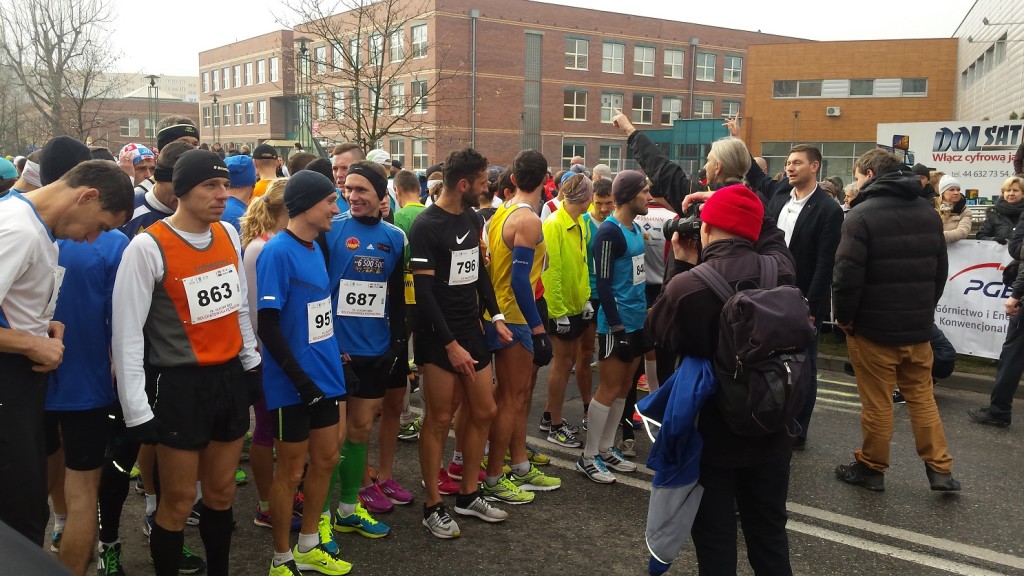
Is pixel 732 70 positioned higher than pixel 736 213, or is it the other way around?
pixel 732 70

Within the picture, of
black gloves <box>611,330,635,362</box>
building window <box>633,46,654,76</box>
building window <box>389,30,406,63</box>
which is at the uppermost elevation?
building window <box>633,46,654,76</box>

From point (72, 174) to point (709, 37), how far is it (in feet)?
212

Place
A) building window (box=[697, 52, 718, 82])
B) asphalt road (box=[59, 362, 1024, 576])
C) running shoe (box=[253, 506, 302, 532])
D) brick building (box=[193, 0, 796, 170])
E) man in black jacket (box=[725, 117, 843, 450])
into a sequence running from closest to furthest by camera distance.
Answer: asphalt road (box=[59, 362, 1024, 576]) → running shoe (box=[253, 506, 302, 532]) → man in black jacket (box=[725, 117, 843, 450]) → brick building (box=[193, 0, 796, 170]) → building window (box=[697, 52, 718, 82])

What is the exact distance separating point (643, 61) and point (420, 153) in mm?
20016

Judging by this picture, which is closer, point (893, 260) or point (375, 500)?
point (375, 500)

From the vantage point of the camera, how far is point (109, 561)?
3.78 m

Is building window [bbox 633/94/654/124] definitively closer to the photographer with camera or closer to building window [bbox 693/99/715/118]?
building window [bbox 693/99/715/118]

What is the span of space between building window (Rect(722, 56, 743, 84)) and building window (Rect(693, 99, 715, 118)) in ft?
8.84

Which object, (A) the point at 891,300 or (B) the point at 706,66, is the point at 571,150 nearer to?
(B) the point at 706,66

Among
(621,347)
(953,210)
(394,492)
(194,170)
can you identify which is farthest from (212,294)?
(953,210)

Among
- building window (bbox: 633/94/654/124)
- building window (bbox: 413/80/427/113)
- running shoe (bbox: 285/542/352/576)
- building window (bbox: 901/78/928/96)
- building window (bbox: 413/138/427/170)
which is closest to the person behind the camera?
running shoe (bbox: 285/542/352/576)

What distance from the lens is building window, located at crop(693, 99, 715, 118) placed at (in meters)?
60.6

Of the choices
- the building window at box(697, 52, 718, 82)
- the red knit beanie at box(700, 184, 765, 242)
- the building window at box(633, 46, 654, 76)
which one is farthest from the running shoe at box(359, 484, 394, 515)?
the building window at box(697, 52, 718, 82)

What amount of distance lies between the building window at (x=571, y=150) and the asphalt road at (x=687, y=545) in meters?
48.9
